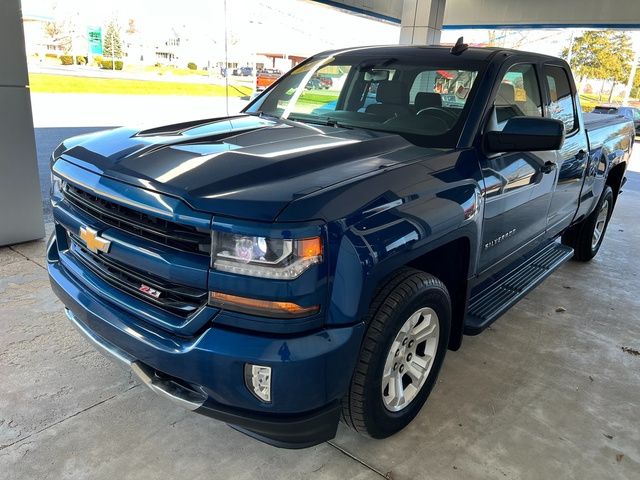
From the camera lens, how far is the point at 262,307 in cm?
187

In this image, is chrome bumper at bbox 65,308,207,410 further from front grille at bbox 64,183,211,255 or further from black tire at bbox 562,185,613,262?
black tire at bbox 562,185,613,262

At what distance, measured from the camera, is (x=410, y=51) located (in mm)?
3457

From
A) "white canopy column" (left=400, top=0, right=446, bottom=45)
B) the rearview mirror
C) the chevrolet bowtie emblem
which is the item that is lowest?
the chevrolet bowtie emblem

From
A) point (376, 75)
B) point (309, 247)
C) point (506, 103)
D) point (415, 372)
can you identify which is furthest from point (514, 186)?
point (309, 247)

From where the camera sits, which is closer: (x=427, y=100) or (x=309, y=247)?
(x=309, y=247)

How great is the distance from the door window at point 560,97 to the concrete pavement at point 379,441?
1614 millimetres

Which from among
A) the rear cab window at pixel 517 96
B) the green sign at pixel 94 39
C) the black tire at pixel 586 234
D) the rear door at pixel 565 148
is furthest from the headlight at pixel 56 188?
the green sign at pixel 94 39

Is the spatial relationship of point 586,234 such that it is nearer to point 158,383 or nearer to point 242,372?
point 242,372

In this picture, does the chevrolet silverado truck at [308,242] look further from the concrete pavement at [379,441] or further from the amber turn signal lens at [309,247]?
the concrete pavement at [379,441]

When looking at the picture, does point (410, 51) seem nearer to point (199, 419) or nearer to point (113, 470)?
point (199, 419)

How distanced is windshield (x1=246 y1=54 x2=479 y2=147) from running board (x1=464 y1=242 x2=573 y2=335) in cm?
101

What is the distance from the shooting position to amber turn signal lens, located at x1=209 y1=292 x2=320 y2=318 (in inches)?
73.2

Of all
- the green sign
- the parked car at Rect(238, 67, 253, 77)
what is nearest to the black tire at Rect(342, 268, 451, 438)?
the parked car at Rect(238, 67, 253, 77)

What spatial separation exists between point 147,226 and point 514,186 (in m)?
2.11
